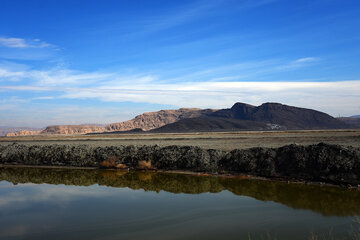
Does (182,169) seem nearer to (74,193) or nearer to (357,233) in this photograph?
(74,193)

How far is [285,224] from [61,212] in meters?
7.27

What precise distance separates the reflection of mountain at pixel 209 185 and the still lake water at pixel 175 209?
38 mm

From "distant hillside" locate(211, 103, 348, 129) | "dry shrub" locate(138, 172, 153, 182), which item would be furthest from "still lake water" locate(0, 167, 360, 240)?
"distant hillside" locate(211, 103, 348, 129)

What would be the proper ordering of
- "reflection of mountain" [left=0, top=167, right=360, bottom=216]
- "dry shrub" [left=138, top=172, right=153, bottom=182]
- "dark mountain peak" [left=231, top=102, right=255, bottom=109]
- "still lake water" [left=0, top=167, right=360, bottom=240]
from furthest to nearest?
1. "dark mountain peak" [left=231, top=102, right=255, bottom=109]
2. "dry shrub" [left=138, top=172, right=153, bottom=182]
3. "reflection of mountain" [left=0, top=167, right=360, bottom=216]
4. "still lake water" [left=0, top=167, right=360, bottom=240]

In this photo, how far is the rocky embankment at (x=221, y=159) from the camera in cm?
1538

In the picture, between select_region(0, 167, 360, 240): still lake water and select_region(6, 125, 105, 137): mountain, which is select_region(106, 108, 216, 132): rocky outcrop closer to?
select_region(6, 125, 105, 137): mountain

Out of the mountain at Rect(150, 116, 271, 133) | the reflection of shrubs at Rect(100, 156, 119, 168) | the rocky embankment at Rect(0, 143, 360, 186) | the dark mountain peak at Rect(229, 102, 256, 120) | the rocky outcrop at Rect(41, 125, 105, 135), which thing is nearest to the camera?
the rocky embankment at Rect(0, 143, 360, 186)

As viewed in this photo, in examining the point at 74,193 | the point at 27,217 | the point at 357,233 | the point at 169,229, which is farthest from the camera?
the point at 74,193

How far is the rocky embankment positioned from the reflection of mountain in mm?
1363

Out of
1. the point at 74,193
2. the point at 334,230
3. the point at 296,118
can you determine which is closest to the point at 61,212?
the point at 74,193

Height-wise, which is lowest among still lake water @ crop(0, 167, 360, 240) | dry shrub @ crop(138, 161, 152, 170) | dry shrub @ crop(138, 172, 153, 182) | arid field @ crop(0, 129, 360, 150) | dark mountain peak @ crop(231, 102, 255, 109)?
still lake water @ crop(0, 167, 360, 240)

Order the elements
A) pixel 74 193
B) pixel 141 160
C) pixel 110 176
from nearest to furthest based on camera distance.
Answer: pixel 74 193 → pixel 110 176 → pixel 141 160

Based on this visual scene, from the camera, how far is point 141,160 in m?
21.4

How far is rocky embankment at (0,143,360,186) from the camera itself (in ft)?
50.4
